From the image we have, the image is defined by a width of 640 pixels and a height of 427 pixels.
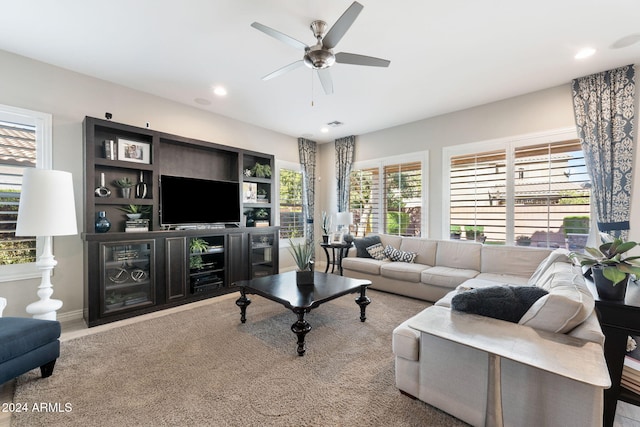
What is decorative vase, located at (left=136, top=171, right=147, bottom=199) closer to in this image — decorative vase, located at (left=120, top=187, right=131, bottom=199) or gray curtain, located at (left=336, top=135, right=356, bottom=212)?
decorative vase, located at (left=120, top=187, right=131, bottom=199)

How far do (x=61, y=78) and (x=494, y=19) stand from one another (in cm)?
463

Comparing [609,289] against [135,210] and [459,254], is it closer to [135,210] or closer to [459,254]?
[459,254]

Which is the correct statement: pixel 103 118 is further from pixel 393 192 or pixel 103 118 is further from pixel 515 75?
pixel 515 75

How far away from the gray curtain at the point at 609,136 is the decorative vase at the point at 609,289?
1.80 m

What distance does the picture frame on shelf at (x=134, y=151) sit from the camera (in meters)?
3.44

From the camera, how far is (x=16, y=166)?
2.88 meters

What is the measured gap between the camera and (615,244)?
5.80 ft

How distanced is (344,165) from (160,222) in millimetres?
3736


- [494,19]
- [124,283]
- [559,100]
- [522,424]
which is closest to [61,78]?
[124,283]

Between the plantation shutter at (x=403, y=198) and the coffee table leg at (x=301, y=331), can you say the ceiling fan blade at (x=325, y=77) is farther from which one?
the plantation shutter at (x=403, y=198)

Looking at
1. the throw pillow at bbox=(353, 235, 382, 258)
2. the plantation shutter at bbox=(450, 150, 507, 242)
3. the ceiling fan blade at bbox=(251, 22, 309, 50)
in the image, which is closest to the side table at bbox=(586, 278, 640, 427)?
the plantation shutter at bbox=(450, 150, 507, 242)

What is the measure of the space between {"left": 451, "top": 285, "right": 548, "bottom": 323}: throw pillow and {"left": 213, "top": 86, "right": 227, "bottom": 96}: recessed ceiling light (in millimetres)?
3693

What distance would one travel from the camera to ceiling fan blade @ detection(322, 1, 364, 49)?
1.73 m

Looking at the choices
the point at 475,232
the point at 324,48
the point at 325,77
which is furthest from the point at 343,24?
the point at 475,232
